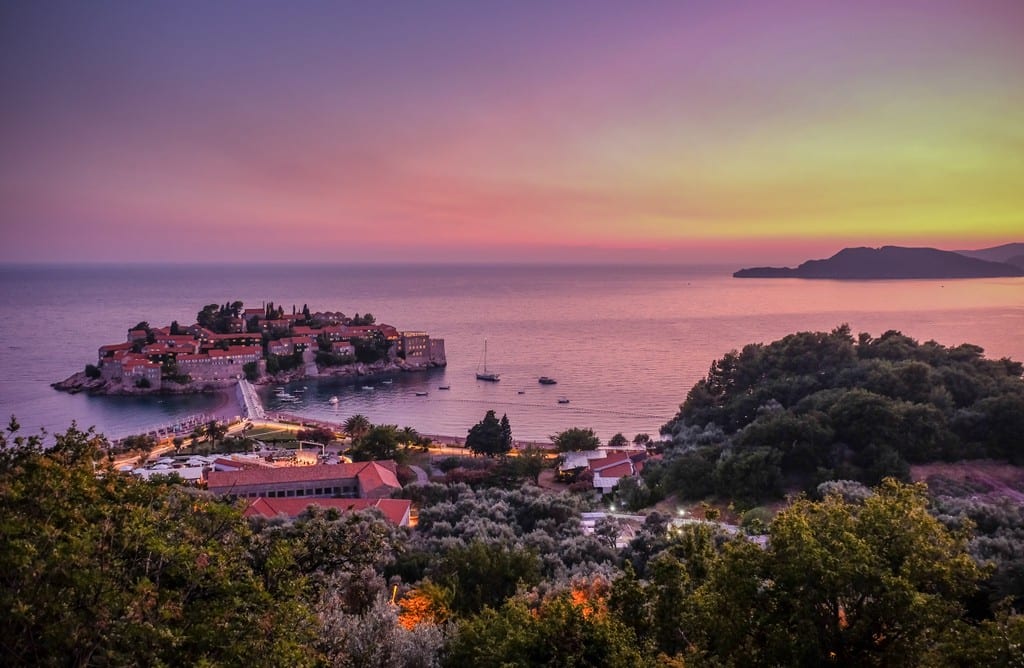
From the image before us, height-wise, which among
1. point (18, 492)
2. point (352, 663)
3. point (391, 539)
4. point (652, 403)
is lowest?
point (652, 403)

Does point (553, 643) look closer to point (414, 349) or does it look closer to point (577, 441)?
point (577, 441)

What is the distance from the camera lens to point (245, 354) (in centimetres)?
5291

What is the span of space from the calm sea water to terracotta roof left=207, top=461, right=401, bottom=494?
15.0 m

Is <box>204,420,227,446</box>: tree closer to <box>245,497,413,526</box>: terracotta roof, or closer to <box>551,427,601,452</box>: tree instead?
<box>245,497,413,526</box>: terracotta roof

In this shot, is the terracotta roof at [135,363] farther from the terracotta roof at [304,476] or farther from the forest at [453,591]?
the forest at [453,591]

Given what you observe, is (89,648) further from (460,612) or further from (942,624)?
(942,624)

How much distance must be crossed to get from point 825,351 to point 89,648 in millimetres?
29995

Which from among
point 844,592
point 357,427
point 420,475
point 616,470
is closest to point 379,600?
point 844,592

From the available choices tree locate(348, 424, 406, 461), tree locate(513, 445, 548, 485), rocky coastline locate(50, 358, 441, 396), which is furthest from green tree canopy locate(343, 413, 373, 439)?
rocky coastline locate(50, 358, 441, 396)

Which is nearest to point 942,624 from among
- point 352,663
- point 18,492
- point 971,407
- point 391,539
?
point 352,663

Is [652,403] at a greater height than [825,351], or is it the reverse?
[825,351]

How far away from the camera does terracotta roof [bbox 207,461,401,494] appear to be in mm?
19938

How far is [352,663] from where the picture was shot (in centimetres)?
589

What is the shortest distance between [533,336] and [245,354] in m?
30.6
